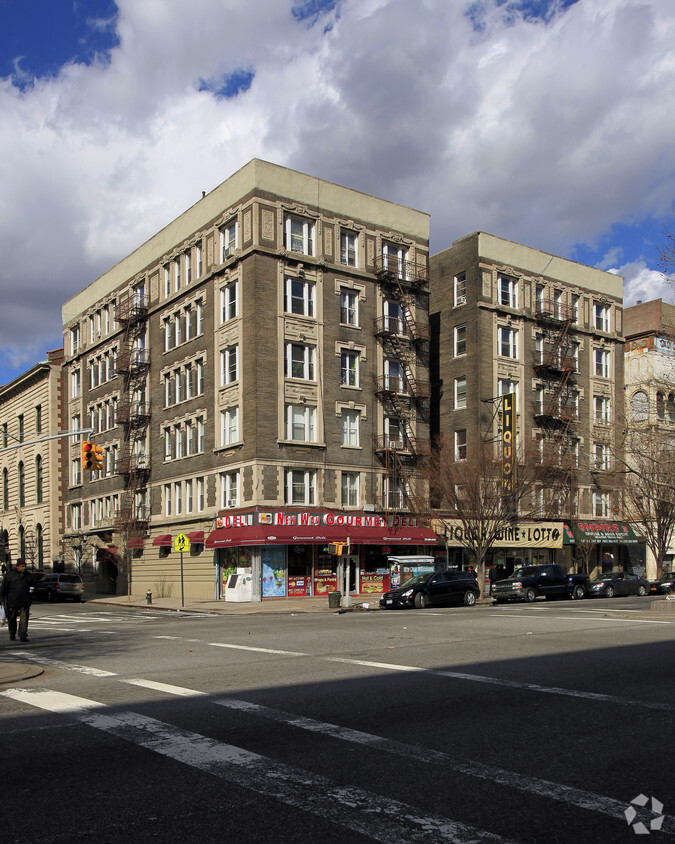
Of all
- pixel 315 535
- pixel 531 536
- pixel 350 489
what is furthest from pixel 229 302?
pixel 531 536

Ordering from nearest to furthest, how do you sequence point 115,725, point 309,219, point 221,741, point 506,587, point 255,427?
point 221,741 < point 115,725 < point 506,587 < point 255,427 < point 309,219

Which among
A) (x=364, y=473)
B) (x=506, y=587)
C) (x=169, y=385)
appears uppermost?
(x=169, y=385)

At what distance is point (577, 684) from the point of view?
10852 mm

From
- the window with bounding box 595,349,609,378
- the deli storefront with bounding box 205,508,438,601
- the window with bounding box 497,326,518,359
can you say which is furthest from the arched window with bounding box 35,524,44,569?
the window with bounding box 595,349,609,378

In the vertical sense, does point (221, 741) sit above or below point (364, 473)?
below

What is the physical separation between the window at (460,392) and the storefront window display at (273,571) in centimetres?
1658

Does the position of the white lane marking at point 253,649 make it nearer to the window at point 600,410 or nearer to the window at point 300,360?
the window at point 300,360

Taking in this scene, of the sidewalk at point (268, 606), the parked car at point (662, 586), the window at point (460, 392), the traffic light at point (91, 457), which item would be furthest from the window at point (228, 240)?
the parked car at point (662, 586)

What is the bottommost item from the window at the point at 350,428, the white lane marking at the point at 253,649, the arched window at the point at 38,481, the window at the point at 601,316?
the white lane marking at the point at 253,649

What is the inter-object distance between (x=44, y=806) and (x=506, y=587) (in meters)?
33.9

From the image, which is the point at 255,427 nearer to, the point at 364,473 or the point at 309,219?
the point at 364,473

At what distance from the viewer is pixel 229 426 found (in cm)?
4309

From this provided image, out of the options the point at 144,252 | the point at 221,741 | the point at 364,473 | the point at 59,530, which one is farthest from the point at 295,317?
the point at 221,741

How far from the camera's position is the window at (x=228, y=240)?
4369 cm
